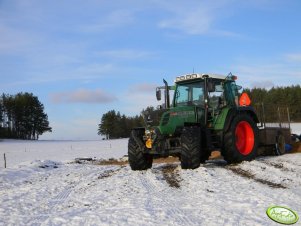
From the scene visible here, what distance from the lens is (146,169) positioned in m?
11.8

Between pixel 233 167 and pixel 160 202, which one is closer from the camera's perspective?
pixel 160 202

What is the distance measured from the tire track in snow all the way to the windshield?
→ 11.0 ft

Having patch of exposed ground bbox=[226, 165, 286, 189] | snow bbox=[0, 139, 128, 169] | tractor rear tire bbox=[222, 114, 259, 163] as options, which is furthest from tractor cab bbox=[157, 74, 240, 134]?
snow bbox=[0, 139, 128, 169]

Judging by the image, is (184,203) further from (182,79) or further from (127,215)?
(182,79)

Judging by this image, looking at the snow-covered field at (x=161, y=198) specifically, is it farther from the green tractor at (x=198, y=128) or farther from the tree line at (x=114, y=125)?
the tree line at (x=114, y=125)

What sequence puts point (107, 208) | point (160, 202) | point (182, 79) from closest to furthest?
1. point (107, 208)
2. point (160, 202)
3. point (182, 79)

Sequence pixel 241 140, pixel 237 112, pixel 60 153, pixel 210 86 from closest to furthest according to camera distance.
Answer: pixel 210 86, pixel 237 112, pixel 241 140, pixel 60 153

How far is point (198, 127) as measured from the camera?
10.7m

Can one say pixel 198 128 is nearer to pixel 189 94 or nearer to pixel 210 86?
pixel 210 86

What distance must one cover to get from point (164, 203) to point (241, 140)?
23.2ft

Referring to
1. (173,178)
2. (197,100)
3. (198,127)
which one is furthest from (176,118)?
(173,178)

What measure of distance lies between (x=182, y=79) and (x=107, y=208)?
22.7ft

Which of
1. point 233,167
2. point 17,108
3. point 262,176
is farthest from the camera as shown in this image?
point 17,108

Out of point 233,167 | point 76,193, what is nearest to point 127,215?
point 76,193
